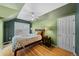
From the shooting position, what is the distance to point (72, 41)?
5.86ft

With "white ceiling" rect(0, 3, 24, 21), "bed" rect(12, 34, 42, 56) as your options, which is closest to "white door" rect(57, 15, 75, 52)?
"bed" rect(12, 34, 42, 56)

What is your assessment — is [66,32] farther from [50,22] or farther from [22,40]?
[22,40]

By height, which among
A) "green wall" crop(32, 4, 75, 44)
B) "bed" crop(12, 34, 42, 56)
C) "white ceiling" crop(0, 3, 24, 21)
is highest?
"white ceiling" crop(0, 3, 24, 21)

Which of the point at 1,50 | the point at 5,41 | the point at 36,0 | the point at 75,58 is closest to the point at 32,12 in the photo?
the point at 36,0

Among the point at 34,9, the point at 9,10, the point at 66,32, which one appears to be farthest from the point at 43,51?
the point at 9,10

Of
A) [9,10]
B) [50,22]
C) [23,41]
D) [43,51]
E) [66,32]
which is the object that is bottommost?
[43,51]

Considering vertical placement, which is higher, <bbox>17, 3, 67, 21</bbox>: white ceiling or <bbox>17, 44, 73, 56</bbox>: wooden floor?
<bbox>17, 3, 67, 21</bbox>: white ceiling

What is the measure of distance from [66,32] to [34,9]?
80 cm

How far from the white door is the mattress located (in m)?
0.48

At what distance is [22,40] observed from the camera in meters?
1.77

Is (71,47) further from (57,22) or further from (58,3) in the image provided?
(58,3)

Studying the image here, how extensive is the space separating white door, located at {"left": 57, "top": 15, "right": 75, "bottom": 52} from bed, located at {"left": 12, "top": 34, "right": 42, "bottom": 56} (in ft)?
1.42

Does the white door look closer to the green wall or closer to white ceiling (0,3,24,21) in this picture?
the green wall

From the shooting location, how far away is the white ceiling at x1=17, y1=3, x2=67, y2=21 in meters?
1.82
